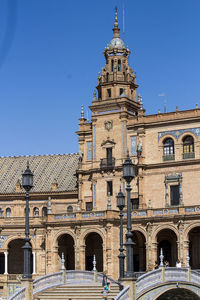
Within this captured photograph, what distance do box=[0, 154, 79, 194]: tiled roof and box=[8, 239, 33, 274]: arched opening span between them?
21.6ft

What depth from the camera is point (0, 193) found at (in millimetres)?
83062

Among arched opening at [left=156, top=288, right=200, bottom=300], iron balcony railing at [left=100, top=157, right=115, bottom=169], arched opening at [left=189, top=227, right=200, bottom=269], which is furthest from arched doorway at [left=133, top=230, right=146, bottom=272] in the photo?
arched opening at [left=156, top=288, right=200, bottom=300]

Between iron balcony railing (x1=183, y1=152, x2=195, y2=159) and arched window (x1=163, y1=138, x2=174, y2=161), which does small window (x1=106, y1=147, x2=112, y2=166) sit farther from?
iron balcony railing (x1=183, y1=152, x2=195, y2=159)

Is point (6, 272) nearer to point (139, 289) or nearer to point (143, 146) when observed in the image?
point (143, 146)

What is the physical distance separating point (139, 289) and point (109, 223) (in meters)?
22.5

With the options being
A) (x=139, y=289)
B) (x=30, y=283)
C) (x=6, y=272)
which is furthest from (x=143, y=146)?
(x=30, y=283)

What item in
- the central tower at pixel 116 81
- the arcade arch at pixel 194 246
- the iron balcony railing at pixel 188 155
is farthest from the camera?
the central tower at pixel 116 81

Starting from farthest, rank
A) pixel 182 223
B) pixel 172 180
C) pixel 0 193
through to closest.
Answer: pixel 0 193 → pixel 172 180 → pixel 182 223

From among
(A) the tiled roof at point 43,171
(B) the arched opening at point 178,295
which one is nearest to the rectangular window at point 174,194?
(A) the tiled roof at point 43,171

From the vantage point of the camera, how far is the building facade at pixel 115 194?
68800mm

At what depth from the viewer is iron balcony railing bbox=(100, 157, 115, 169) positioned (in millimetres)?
74463

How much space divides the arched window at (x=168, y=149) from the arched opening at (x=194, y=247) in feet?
26.7

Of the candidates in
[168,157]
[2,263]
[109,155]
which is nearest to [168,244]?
[168,157]

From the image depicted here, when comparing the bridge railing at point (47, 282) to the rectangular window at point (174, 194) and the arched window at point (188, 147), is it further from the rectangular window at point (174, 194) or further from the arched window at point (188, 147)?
the arched window at point (188, 147)
